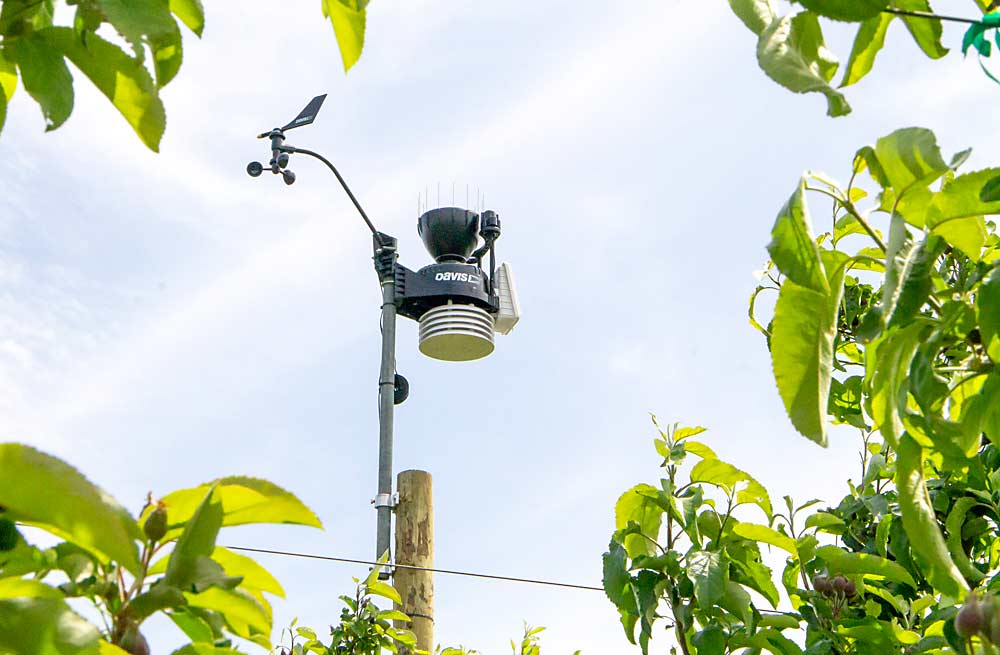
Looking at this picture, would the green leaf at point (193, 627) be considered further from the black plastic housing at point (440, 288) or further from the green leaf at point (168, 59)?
the black plastic housing at point (440, 288)

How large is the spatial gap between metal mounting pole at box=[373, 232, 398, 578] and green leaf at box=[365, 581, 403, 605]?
2362 mm

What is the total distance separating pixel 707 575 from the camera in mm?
1495

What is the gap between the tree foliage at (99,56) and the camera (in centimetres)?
62

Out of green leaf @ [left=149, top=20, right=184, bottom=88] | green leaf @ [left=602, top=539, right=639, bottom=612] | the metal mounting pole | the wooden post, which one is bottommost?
green leaf @ [left=149, top=20, right=184, bottom=88]

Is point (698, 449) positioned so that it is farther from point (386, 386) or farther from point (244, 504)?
point (386, 386)

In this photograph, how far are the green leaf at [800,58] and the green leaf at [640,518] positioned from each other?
103 centimetres

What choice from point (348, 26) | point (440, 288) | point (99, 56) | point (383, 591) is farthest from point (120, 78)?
point (440, 288)

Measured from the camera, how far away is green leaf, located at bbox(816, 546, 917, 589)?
1460 millimetres

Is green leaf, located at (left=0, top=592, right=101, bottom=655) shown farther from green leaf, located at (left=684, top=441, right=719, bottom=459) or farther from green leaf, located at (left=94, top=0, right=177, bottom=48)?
green leaf, located at (left=684, top=441, right=719, bottom=459)

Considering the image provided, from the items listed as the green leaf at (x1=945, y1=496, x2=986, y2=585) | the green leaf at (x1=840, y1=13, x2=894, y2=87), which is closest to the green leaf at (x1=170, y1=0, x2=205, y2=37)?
the green leaf at (x1=840, y1=13, x2=894, y2=87)

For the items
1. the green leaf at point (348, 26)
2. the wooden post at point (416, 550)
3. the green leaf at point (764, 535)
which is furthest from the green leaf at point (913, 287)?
the wooden post at point (416, 550)

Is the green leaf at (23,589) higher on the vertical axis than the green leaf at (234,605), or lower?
lower

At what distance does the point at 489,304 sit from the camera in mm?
6258

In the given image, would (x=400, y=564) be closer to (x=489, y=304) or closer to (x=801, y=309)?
(x=489, y=304)
